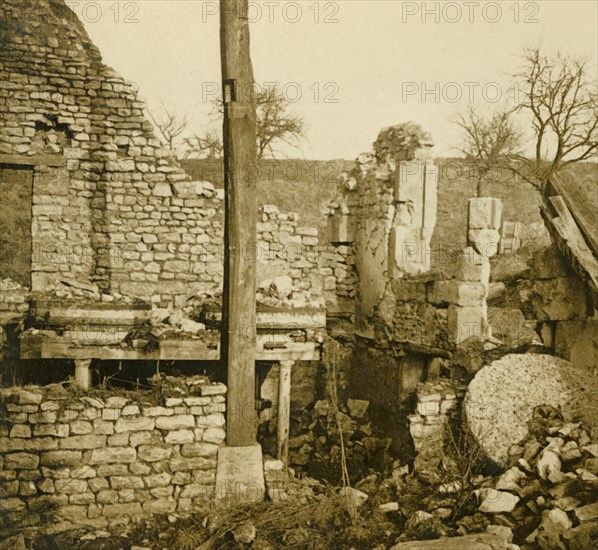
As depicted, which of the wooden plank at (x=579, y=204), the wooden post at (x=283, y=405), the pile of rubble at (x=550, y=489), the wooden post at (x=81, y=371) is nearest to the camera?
the pile of rubble at (x=550, y=489)

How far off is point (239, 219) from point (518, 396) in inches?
131

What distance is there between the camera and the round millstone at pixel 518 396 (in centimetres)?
554

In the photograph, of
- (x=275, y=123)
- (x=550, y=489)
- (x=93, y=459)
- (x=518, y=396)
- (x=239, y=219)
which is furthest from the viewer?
(x=275, y=123)

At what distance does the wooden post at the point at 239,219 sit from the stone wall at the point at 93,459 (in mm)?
521

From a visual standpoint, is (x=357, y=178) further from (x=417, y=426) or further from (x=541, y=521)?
(x=541, y=521)

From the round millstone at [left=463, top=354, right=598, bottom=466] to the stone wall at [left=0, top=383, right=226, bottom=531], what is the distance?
8.97 ft

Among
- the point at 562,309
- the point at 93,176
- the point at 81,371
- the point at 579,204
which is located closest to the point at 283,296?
the point at 81,371

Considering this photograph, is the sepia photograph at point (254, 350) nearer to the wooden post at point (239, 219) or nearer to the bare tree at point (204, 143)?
the wooden post at point (239, 219)

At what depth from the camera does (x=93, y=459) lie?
4.94 m

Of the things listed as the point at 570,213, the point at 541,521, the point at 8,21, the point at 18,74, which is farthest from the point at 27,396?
the point at 8,21

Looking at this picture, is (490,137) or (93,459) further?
(490,137)

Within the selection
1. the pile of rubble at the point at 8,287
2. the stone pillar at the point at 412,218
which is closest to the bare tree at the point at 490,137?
the stone pillar at the point at 412,218

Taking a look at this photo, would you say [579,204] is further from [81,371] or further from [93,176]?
[93,176]

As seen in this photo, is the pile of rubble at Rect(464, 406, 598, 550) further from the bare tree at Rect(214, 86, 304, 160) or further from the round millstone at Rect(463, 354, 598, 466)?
the bare tree at Rect(214, 86, 304, 160)
